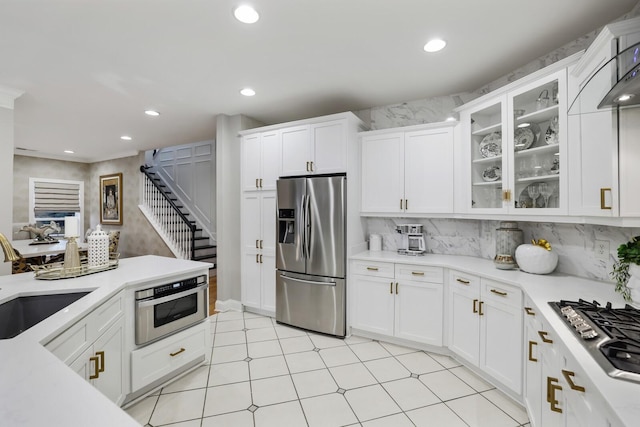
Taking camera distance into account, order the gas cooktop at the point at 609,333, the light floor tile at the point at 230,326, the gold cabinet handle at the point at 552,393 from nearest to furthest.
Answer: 1. the gas cooktop at the point at 609,333
2. the gold cabinet handle at the point at 552,393
3. the light floor tile at the point at 230,326

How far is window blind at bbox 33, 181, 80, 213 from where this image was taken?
252 inches

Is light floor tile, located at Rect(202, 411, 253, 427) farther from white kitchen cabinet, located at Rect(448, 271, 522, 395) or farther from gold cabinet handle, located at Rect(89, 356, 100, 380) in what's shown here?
white kitchen cabinet, located at Rect(448, 271, 522, 395)

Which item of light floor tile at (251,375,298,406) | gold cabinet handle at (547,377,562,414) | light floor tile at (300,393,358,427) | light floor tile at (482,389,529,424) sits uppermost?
gold cabinet handle at (547,377,562,414)

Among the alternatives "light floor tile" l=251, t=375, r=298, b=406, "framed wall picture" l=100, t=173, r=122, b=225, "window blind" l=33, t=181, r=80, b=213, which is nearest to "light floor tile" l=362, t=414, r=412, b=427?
"light floor tile" l=251, t=375, r=298, b=406

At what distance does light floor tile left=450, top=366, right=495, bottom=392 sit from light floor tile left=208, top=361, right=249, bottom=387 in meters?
1.80

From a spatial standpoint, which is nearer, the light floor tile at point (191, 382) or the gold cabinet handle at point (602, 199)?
the gold cabinet handle at point (602, 199)

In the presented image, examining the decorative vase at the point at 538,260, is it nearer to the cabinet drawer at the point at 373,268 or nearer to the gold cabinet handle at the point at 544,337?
the gold cabinet handle at the point at 544,337

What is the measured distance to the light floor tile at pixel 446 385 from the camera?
2.10 m

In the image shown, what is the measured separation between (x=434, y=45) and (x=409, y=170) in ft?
3.94

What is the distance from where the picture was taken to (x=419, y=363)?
2.54 metres

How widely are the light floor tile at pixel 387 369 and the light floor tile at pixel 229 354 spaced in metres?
1.20

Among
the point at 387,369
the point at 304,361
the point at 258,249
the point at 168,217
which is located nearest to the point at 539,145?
the point at 387,369

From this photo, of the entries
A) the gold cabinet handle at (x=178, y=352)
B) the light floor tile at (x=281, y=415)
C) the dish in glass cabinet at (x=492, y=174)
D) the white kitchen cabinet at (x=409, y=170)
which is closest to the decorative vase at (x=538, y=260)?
the dish in glass cabinet at (x=492, y=174)

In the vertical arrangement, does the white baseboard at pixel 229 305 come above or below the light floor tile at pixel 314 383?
above
